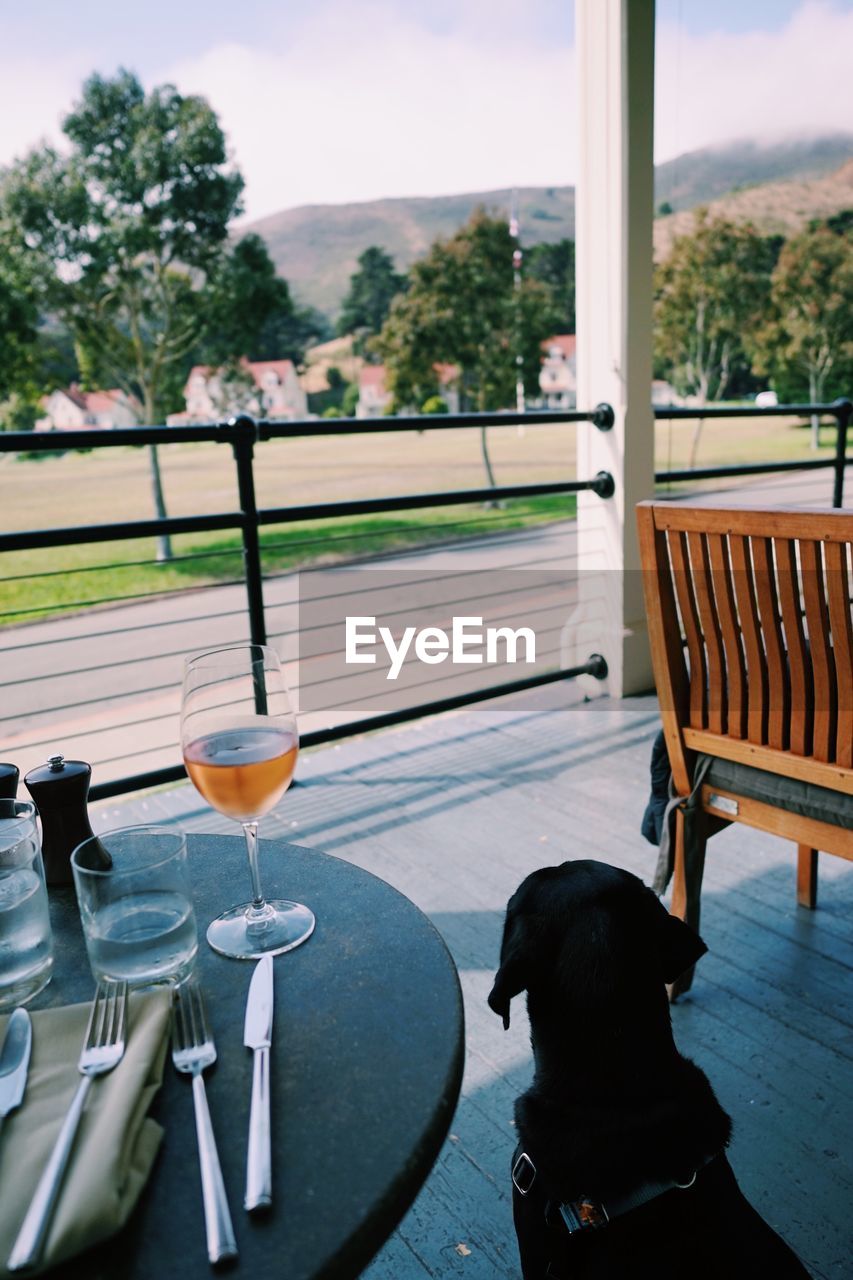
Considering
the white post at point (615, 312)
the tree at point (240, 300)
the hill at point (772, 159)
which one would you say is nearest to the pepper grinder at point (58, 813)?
the white post at point (615, 312)

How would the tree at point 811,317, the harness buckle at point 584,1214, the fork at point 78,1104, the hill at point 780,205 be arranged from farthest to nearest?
the tree at point 811,317 < the hill at point 780,205 < the harness buckle at point 584,1214 < the fork at point 78,1104

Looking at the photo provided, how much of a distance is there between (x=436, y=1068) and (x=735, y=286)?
1627 centimetres

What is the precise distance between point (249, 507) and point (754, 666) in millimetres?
1604

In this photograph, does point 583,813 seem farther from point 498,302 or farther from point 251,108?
point 251,108

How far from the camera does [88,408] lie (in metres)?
16.4

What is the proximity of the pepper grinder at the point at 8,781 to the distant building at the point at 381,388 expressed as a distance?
13570 millimetres

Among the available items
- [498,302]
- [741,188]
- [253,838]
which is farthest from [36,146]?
[253,838]

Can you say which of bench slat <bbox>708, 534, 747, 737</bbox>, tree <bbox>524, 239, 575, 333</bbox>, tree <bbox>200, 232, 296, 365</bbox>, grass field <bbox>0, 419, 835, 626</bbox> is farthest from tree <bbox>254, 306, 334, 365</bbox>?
bench slat <bbox>708, 534, 747, 737</bbox>

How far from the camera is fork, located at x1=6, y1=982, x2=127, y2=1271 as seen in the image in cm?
45

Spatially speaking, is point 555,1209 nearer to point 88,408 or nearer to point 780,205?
point 780,205

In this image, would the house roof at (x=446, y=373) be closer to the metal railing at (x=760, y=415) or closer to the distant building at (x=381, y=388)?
the distant building at (x=381, y=388)

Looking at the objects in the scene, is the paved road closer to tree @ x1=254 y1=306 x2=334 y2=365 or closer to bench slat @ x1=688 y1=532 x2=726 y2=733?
bench slat @ x1=688 y1=532 x2=726 y2=733

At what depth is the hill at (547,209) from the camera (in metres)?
6.61

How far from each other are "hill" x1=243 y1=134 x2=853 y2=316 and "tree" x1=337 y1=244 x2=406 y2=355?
0.26 metres
